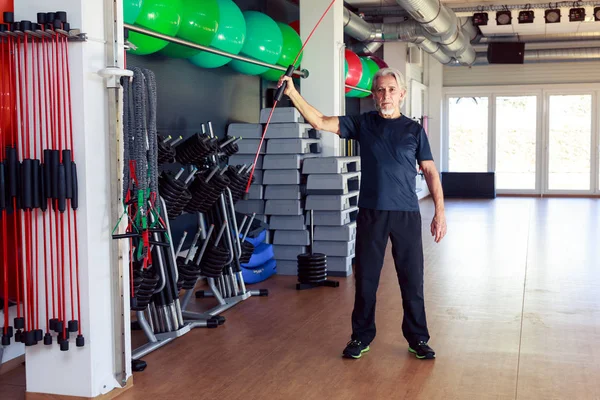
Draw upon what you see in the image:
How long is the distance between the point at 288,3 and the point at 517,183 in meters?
9.33

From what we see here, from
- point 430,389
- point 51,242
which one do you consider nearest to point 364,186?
point 430,389

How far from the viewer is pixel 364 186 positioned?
13.5 ft

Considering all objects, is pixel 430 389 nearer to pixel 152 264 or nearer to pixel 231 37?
pixel 152 264

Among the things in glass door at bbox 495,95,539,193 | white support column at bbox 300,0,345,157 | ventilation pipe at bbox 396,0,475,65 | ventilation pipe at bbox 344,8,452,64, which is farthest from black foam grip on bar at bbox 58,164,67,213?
glass door at bbox 495,95,539,193

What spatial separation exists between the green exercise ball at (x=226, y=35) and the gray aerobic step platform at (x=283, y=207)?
1.50 m

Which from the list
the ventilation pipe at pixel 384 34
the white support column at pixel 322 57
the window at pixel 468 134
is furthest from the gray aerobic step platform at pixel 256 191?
the window at pixel 468 134

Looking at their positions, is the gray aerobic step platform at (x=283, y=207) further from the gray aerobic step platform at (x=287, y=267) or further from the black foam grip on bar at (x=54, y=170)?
the black foam grip on bar at (x=54, y=170)

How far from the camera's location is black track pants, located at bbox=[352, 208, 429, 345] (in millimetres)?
4043

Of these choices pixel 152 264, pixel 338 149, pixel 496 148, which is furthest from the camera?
pixel 496 148

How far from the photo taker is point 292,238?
6738 millimetres

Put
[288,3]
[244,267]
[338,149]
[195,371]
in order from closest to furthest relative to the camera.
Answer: [195,371] → [244,267] → [338,149] → [288,3]

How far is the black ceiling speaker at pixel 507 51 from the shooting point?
44.7ft

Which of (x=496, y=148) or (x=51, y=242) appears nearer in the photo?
(x=51, y=242)

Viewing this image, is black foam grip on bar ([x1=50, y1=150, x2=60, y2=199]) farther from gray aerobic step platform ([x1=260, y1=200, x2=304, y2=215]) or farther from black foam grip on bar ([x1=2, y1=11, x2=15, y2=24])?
gray aerobic step platform ([x1=260, y1=200, x2=304, y2=215])
